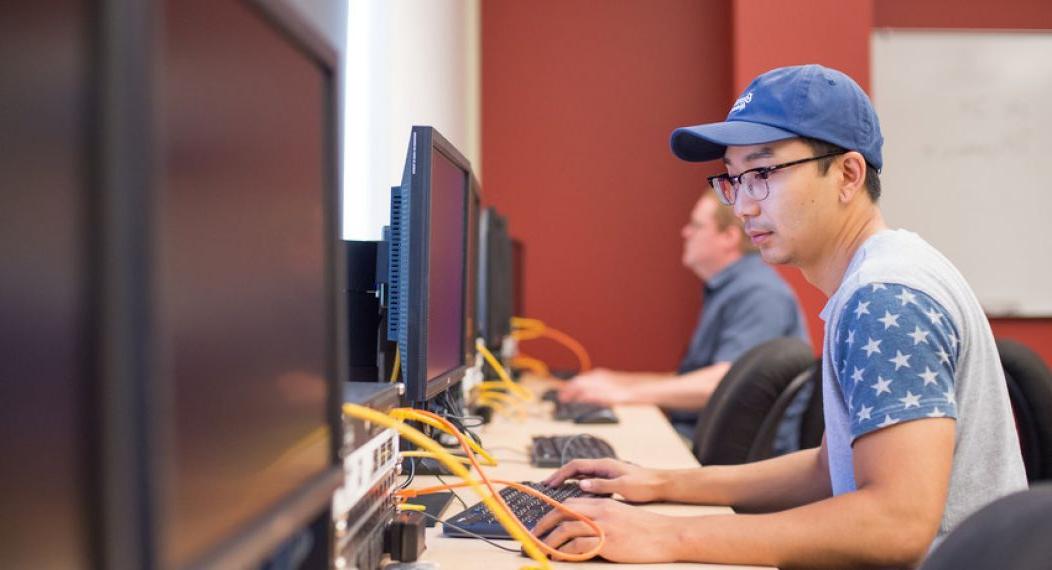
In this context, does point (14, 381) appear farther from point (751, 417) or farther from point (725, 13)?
point (725, 13)

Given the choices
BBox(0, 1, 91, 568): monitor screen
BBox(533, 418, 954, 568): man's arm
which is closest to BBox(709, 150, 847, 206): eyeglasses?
BBox(533, 418, 954, 568): man's arm

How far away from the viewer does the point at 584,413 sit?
8.48ft

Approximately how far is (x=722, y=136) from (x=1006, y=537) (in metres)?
A: 0.88

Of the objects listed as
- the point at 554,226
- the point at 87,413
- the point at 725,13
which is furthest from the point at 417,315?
the point at 725,13

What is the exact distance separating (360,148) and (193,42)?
186cm

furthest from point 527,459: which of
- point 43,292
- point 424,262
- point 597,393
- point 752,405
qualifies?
point 43,292

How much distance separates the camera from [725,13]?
435 centimetres

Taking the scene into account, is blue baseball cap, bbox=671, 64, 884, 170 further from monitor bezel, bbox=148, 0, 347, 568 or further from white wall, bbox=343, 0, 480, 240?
white wall, bbox=343, 0, 480, 240

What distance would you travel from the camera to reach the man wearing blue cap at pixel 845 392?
105 cm

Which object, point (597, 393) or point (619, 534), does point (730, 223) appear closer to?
point (597, 393)

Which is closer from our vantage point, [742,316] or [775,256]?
[775,256]

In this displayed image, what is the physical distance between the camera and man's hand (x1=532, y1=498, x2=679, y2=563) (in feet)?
3.56

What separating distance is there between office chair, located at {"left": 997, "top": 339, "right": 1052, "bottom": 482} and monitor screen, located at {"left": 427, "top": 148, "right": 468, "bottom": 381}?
0.95 m

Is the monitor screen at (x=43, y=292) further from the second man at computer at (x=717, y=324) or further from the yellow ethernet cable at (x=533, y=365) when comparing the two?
the yellow ethernet cable at (x=533, y=365)
